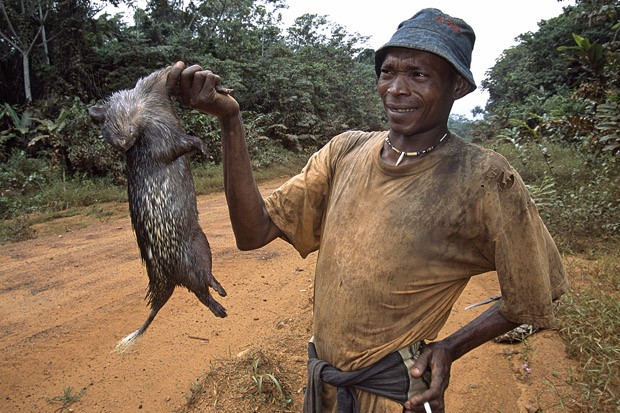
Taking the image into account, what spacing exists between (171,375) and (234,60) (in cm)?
1418

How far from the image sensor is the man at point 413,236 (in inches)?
55.9

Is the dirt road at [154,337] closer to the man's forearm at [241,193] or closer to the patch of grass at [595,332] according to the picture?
the patch of grass at [595,332]

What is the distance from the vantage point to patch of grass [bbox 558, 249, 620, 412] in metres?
2.86

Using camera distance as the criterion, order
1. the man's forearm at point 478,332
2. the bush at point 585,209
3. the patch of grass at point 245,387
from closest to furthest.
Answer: the man's forearm at point 478,332 < the patch of grass at point 245,387 < the bush at point 585,209

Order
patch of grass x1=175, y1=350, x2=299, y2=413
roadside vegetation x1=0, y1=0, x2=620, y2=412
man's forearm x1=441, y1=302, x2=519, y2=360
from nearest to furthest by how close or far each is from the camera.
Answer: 1. man's forearm x1=441, y1=302, x2=519, y2=360
2. patch of grass x1=175, y1=350, x2=299, y2=413
3. roadside vegetation x1=0, y1=0, x2=620, y2=412

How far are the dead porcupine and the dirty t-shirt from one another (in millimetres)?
447

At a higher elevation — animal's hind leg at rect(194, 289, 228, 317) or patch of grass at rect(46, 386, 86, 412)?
animal's hind leg at rect(194, 289, 228, 317)

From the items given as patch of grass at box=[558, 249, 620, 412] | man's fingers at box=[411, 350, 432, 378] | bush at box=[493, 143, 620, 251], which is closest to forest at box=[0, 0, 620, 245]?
bush at box=[493, 143, 620, 251]

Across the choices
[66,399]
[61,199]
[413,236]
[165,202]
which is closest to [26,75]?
[61,199]

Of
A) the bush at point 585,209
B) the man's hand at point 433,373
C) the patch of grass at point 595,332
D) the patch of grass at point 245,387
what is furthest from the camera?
the bush at point 585,209

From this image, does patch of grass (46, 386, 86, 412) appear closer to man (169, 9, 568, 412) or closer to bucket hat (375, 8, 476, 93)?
man (169, 9, 568, 412)

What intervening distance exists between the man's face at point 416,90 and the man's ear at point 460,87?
0.03 metres

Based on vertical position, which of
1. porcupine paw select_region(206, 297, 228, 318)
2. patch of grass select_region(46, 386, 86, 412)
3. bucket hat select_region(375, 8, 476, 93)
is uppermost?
bucket hat select_region(375, 8, 476, 93)

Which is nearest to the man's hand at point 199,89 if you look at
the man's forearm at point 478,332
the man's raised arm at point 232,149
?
the man's raised arm at point 232,149
